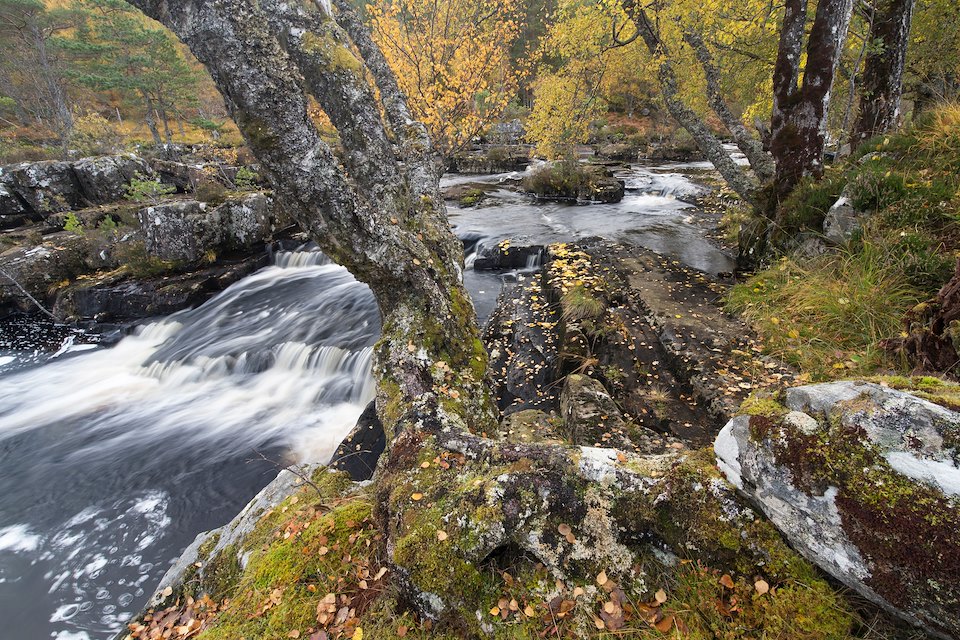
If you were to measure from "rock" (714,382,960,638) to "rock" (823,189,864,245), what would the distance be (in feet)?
18.3

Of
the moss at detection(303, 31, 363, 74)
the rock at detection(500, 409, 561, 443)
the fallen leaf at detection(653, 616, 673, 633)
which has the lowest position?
the rock at detection(500, 409, 561, 443)

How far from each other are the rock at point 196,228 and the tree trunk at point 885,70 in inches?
665

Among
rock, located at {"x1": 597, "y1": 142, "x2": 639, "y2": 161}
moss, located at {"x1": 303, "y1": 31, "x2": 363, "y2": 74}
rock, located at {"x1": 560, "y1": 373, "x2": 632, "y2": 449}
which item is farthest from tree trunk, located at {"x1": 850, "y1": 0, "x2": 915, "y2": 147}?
rock, located at {"x1": 597, "y1": 142, "x2": 639, "y2": 161}

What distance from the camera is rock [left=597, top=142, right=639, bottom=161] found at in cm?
3033

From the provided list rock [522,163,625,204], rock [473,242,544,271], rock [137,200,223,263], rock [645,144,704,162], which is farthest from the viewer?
rock [645,144,704,162]

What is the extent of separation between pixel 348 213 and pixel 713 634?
3980 mm

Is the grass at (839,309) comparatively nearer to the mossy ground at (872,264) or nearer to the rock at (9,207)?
the mossy ground at (872,264)

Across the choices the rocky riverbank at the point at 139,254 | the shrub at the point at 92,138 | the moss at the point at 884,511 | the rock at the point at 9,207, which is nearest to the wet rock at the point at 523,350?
the moss at the point at 884,511

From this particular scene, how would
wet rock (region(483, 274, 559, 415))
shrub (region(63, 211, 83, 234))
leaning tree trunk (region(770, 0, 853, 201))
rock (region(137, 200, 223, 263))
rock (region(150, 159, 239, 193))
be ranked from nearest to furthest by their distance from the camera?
leaning tree trunk (region(770, 0, 853, 201))
wet rock (region(483, 274, 559, 415))
rock (region(137, 200, 223, 263))
shrub (region(63, 211, 83, 234))
rock (region(150, 159, 239, 193))

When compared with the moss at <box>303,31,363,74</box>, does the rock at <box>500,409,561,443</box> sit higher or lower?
lower

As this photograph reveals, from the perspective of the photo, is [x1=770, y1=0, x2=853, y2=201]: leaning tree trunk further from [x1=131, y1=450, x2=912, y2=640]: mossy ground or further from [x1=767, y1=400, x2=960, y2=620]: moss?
[x1=131, y1=450, x2=912, y2=640]: mossy ground

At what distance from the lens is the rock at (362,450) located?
580 centimetres

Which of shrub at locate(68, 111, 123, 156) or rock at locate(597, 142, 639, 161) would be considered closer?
shrub at locate(68, 111, 123, 156)

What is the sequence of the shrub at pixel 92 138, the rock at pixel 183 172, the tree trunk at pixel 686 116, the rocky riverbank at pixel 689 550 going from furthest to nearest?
the shrub at pixel 92 138 < the rock at pixel 183 172 < the tree trunk at pixel 686 116 < the rocky riverbank at pixel 689 550
